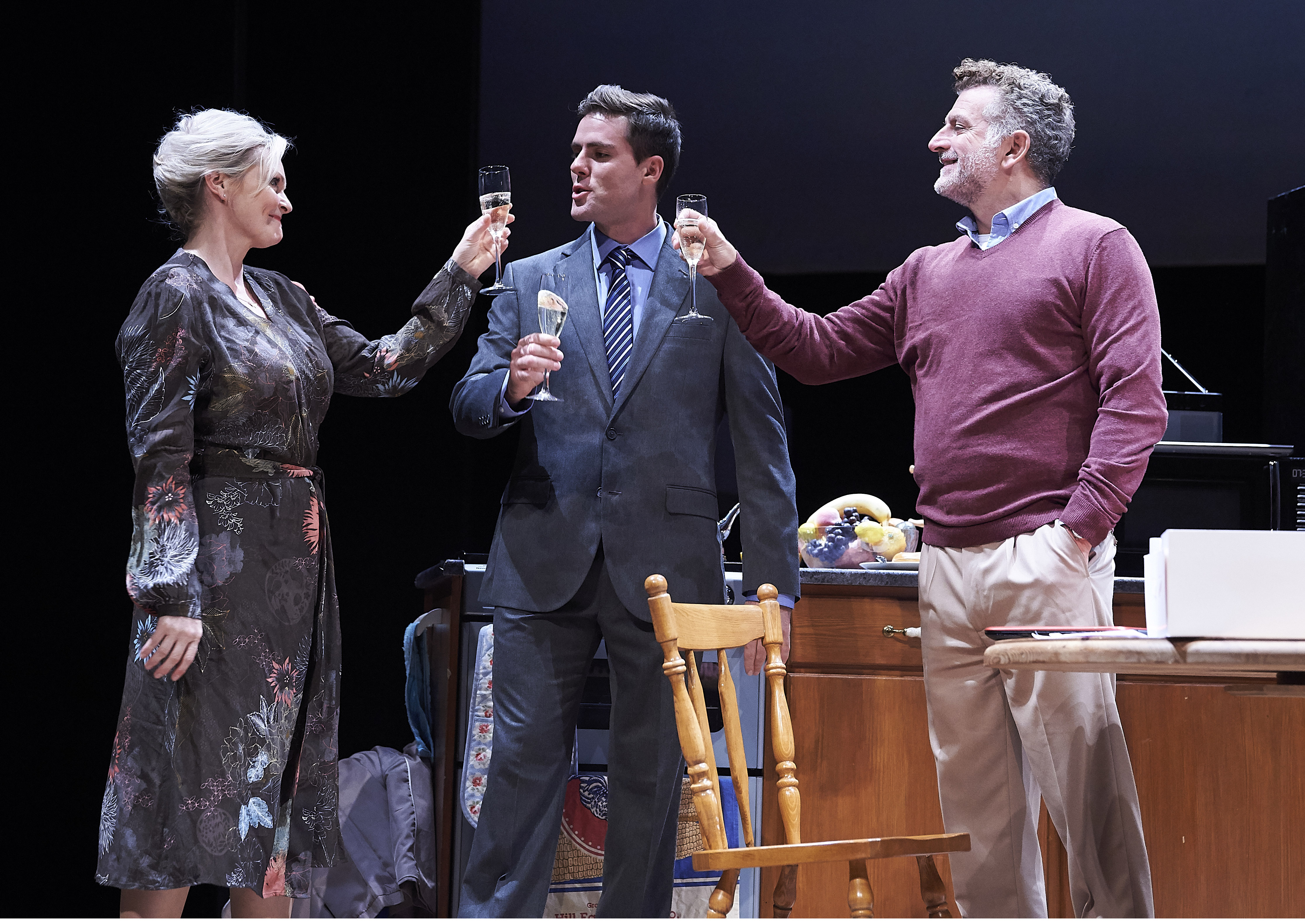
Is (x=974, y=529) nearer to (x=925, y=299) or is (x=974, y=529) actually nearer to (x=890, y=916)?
(x=925, y=299)

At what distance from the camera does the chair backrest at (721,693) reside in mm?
1867

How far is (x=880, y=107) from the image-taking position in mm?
4008

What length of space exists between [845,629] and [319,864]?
51.9 inches

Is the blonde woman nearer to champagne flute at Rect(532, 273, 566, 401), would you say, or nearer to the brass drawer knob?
champagne flute at Rect(532, 273, 566, 401)

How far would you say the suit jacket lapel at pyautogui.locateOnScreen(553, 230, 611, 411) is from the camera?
2.47m

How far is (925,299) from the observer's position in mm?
2451

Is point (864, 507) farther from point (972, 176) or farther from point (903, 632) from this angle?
point (972, 176)

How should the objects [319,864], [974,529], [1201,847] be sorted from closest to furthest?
[319,864] < [974,529] < [1201,847]

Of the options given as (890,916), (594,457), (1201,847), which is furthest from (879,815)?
(594,457)

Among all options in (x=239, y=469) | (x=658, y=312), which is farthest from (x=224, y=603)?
(x=658, y=312)

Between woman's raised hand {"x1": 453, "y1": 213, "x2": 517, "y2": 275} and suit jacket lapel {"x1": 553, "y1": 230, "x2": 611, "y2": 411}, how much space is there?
0.52ft

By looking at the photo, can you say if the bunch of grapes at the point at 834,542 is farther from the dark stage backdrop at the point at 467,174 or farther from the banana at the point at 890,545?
the dark stage backdrop at the point at 467,174

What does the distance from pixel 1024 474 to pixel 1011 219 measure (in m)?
0.53

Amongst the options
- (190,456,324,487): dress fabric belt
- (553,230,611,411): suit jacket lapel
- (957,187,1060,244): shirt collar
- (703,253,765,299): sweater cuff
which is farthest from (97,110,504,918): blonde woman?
(957,187,1060,244): shirt collar
